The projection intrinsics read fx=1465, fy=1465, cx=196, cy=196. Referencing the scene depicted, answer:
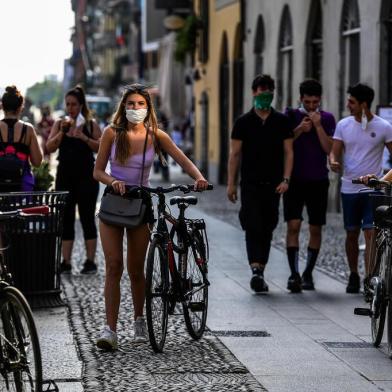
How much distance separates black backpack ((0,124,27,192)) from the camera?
11.4 m

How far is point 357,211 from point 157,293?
11.2 feet

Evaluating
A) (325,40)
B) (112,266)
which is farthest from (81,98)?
(325,40)

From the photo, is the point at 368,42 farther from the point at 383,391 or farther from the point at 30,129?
the point at 383,391

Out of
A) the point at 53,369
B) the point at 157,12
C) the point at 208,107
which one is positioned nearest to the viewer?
the point at 53,369

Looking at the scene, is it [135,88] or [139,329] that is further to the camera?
[139,329]

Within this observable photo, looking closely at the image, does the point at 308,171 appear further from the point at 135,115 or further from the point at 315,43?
the point at 315,43

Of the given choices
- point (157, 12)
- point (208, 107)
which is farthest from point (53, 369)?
point (157, 12)

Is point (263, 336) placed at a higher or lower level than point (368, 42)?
lower

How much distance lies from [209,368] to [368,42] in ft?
42.6

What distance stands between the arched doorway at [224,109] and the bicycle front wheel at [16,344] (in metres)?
27.4

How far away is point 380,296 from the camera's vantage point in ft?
30.1

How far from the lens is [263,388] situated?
7840mm

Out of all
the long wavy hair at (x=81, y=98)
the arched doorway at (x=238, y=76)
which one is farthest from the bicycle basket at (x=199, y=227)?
the arched doorway at (x=238, y=76)

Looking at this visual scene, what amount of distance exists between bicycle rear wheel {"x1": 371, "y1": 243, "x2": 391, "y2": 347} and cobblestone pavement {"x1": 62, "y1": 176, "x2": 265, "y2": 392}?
0.98 m
